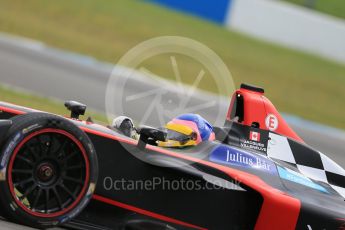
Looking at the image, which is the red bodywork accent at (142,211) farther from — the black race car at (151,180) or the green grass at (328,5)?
the green grass at (328,5)

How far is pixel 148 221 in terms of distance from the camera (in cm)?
616

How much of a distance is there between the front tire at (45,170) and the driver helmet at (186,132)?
115cm

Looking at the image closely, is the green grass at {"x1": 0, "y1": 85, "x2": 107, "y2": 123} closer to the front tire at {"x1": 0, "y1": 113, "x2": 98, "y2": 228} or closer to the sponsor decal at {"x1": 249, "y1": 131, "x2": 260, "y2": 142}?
the sponsor decal at {"x1": 249, "y1": 131, "x2": 260, "y2": 142}

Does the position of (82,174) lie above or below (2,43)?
below

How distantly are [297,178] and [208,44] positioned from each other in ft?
51.6

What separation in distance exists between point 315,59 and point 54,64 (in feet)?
30.8

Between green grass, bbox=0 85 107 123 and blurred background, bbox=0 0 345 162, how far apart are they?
1230 mm

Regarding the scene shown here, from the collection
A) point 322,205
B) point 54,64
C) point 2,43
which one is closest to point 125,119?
point 322,205

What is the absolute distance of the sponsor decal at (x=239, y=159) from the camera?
6.58 meters

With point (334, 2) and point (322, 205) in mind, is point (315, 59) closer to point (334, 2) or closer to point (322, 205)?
point (334, 2)

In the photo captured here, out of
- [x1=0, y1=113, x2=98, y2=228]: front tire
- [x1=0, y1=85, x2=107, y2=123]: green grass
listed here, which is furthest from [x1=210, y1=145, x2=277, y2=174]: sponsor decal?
[x1=0, y1=85, x2=107, y2=123]: green grass

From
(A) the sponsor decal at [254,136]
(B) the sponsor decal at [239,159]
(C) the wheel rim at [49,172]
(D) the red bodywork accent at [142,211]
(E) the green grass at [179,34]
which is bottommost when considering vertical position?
(D) the red bodywork accent at [142,211]

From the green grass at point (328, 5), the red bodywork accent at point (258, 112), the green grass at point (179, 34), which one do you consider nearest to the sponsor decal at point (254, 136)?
Answer: the red bodywork accent at point (258, 112)

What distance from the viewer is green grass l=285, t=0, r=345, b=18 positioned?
23891mm
